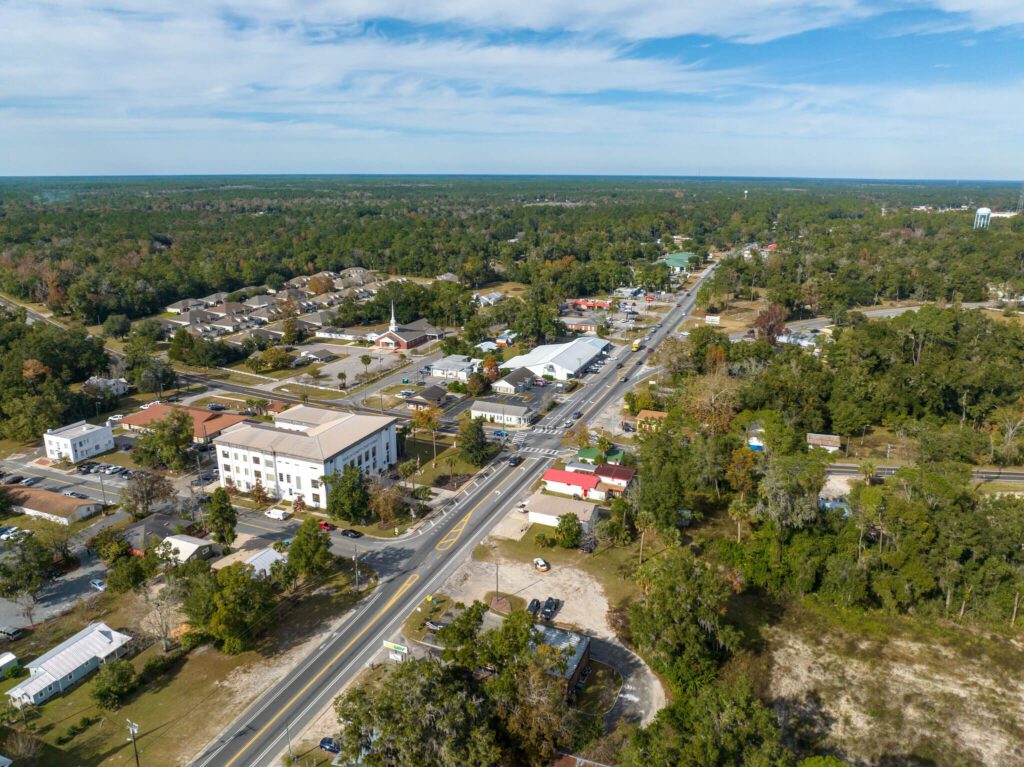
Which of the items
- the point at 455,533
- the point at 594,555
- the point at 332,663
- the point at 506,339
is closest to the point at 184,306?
the point at 506,339

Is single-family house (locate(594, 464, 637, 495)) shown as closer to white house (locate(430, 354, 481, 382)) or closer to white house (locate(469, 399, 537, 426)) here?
white house (locate(469, 399, 537, 426))

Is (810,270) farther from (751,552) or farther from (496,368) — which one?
(751,552)

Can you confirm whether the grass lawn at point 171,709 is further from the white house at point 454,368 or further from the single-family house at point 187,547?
the white house at point 454,368

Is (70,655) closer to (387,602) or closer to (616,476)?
(387,602)

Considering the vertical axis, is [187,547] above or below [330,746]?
above

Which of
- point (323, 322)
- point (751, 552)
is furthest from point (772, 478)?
point (323, 322)

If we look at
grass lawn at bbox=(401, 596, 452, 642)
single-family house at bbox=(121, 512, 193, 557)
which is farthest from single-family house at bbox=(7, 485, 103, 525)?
grass lawn at bbox=(401, 596, 452, 642)
